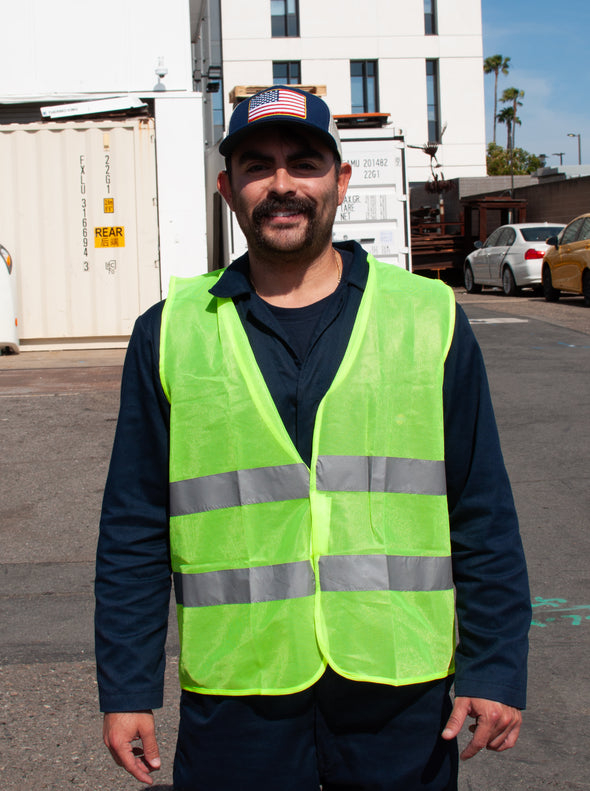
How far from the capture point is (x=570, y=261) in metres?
17.5

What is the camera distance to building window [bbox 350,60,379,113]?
41.3m

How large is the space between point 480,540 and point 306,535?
1.25ft

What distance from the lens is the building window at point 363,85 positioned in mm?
41344

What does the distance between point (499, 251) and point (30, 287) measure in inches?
491

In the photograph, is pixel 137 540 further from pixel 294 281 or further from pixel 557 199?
pixel 557 199

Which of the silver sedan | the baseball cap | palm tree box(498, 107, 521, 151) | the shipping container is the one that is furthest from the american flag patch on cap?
palm tree box(498, 107, 521, 151)

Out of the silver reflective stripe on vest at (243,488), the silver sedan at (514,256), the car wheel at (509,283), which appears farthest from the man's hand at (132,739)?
the car wheel at (509,283)

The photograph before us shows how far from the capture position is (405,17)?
40844 mm

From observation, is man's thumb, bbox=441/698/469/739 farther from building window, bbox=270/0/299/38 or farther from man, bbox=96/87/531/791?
building window, bbox=270/0/299/38

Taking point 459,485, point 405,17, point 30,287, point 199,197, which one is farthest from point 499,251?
point 405,17

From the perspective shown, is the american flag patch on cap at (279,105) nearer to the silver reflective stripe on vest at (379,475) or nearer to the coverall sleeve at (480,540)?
the coverall sleeve at (480,540)

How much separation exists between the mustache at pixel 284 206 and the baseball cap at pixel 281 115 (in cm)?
15

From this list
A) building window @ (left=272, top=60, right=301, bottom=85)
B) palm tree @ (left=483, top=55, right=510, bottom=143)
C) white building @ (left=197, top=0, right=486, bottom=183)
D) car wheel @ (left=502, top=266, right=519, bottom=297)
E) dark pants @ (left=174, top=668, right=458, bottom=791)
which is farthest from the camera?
palm tree @ (left=483, top=55, right=510, bottom=143)

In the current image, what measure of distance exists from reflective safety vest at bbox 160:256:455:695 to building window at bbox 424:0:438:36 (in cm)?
4285
